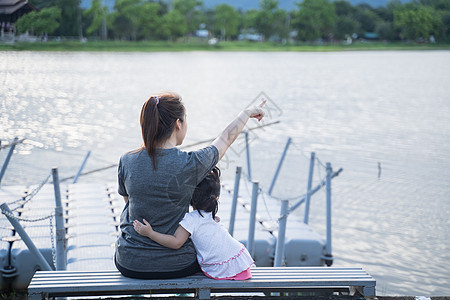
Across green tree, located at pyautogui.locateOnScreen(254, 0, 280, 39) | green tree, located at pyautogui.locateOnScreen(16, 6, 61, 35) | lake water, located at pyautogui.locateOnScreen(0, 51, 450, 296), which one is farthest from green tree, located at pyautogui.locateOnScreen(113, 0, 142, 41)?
green tree, located at pyautogui.locateOnScreen(254, 0, 280, 39)

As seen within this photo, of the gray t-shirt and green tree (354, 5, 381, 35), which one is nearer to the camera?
the gray t-shirt

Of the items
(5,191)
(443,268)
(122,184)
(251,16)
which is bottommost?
(443,268)

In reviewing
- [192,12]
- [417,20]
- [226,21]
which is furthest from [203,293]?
[226,21]

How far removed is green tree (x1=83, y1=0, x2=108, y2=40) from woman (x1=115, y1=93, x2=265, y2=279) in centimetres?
801

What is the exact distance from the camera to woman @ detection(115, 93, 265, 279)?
321 centimetres

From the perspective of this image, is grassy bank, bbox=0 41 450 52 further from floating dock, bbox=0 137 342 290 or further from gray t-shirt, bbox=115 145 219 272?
gray t-shirt, bbox=115 145 219 272

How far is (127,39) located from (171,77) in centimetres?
2624

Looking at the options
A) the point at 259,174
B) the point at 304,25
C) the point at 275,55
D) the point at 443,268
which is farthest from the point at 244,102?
the point at 275,55

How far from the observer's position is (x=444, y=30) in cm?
4891

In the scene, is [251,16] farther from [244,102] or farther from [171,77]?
[244,102]

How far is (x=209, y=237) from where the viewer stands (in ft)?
11.3

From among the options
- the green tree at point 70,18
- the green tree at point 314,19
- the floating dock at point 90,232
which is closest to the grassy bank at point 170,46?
the green tree at point 70,18

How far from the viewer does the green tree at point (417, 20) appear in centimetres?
4922

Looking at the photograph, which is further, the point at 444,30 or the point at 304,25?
the point at 304,25
